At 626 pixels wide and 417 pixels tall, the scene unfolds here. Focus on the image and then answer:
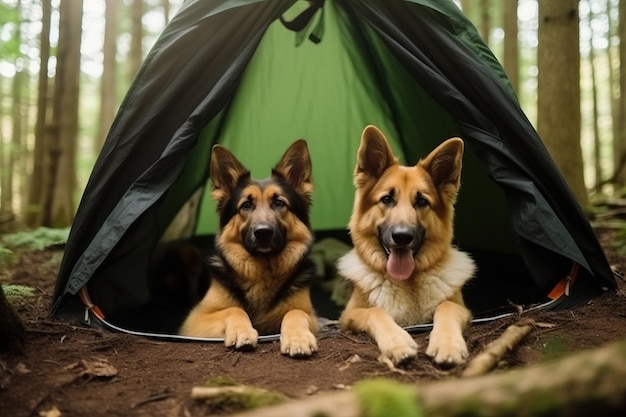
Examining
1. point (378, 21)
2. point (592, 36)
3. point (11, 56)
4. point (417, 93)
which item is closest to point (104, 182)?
point (378, 21)

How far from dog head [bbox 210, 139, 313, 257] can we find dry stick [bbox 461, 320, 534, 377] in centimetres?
161

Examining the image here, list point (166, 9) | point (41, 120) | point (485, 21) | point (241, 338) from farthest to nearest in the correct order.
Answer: point (166, 9), point (485, 21), point (41, 120), point (241, 338)

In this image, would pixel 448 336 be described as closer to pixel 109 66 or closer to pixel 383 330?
pixel 383 330

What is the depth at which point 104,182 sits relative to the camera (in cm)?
356

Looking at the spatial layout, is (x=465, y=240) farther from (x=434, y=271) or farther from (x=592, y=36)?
(x=592, y=36)

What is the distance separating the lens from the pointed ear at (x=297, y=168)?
4023 mm

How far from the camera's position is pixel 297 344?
293 cm

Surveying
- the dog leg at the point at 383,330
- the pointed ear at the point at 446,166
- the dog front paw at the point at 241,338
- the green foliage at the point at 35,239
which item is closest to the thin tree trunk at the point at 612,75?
the pointed ear at the point at 446,166

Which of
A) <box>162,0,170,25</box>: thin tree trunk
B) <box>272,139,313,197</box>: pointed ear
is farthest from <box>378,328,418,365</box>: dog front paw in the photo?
<box>162,0,170,25</box>: thin tree trunk

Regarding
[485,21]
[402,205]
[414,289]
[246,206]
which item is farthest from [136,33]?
[414,289]

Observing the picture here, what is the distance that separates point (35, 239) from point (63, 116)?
2.52m

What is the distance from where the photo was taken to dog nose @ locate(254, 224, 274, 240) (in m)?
3.55

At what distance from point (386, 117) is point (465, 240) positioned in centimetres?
169

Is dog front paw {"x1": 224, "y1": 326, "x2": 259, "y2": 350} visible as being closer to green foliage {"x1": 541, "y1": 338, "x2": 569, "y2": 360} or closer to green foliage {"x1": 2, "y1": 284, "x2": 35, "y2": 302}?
green foliage {"x1": 541, "y1": 338, "x2": 569, "y2": 360}
